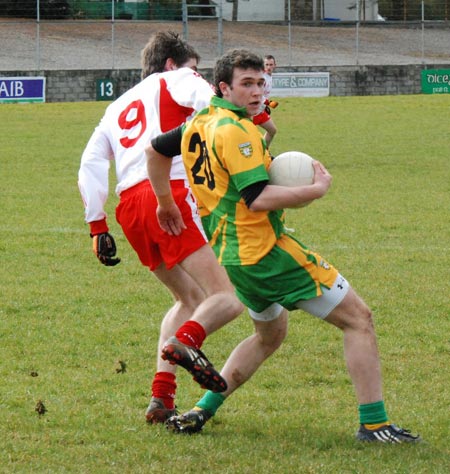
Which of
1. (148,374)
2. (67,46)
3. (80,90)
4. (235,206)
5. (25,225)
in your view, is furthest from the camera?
(67,46)

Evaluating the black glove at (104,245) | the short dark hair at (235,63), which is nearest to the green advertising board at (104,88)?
the black glove at (104,245)

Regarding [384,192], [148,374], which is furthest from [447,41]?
[148,374]

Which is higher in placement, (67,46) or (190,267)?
(67,46)

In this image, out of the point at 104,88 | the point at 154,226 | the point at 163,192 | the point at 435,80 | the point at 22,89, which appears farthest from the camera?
the point at 435,80

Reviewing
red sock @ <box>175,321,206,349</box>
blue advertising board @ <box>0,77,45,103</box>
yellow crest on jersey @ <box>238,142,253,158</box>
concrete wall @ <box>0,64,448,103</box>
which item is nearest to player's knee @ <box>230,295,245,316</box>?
red sock @ <box>175,321,206,349</box>

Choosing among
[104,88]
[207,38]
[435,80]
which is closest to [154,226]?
[104,88]

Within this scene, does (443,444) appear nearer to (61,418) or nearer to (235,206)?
(235,206)

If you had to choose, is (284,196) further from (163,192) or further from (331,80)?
(331,80)

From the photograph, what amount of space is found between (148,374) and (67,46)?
37500 mm

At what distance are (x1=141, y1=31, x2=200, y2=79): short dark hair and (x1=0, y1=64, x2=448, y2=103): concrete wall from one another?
26.3 metres

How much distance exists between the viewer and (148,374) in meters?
6.45

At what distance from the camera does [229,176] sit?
4.73 m

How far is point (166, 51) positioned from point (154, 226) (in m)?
0.94

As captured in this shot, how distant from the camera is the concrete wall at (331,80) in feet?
107
